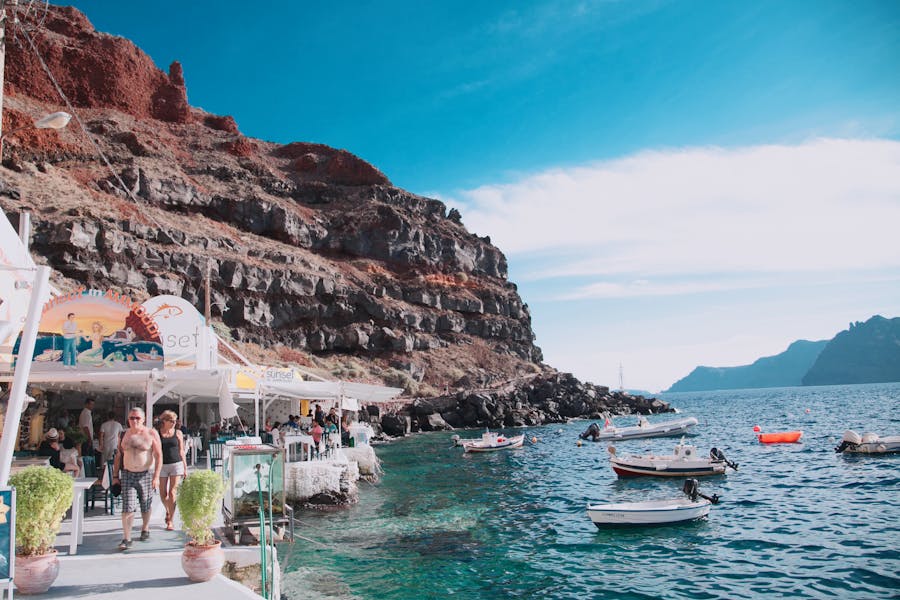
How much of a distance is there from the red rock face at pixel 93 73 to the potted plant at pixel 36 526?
305ft

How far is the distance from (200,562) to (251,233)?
Answer: 251 ft

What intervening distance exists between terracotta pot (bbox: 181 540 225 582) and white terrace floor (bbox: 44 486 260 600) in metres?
0.10

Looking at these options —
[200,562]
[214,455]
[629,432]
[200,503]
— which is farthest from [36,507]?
[629,432]

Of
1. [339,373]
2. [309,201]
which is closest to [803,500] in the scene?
[339,373]

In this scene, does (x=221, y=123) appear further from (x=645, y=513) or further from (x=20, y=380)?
(x=20, y=380)

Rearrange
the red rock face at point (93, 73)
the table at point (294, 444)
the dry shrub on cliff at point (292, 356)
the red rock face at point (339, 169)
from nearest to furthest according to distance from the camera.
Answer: the table at point (294, 444) < the dry shrub on cliff at point (292, 356) < the red rock face at point (93, 73) < the red rock face at point (339, 169)

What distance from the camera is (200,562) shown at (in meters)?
6.98

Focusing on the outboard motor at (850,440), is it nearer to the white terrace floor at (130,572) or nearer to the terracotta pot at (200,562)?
the white terrace floor at (130,572)

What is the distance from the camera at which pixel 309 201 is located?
98.7 meters

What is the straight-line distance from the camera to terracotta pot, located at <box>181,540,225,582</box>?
22.9 ft

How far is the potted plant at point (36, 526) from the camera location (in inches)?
255

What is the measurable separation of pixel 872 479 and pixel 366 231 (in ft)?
252

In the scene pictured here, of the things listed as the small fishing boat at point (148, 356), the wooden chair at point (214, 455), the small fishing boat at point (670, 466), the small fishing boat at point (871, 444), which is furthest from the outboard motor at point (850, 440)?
the small fishing boat at point (148, 356)

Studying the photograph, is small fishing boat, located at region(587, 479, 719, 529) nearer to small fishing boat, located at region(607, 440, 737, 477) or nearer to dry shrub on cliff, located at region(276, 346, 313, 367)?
small fishing boat, located at region(607, 440, 737, 477)
